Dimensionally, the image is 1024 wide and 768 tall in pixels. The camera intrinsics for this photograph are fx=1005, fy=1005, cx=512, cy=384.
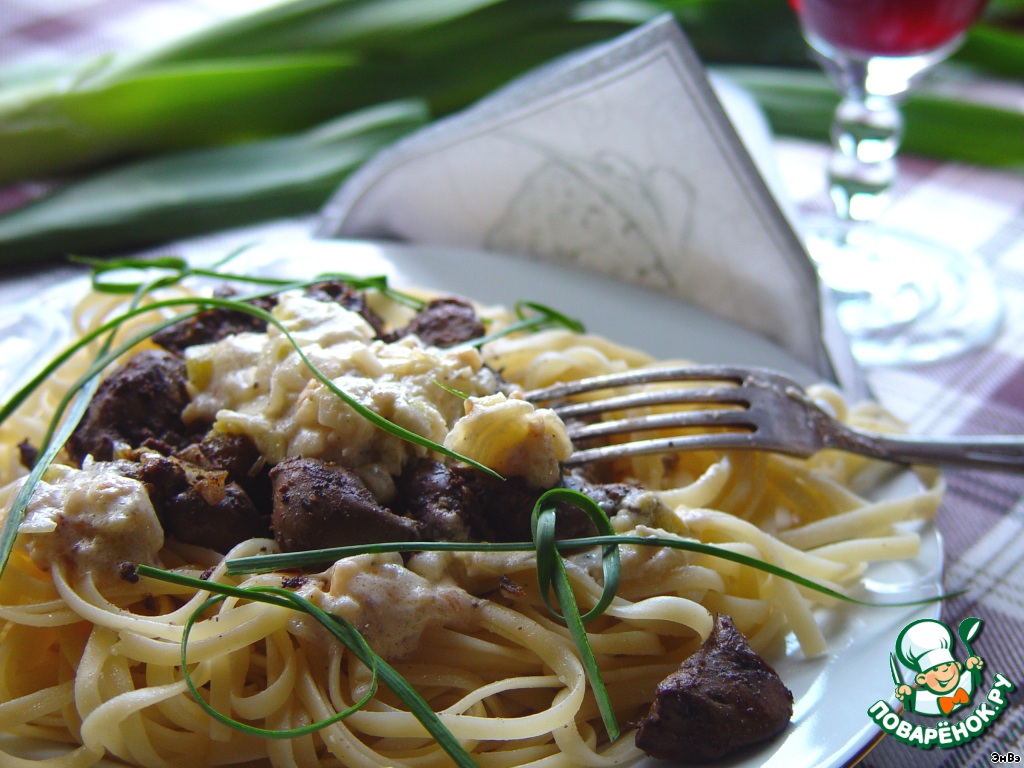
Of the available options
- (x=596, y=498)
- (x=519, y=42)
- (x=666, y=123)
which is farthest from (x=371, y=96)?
(x=596, y=498)

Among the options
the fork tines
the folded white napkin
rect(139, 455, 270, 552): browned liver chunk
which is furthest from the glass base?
rect(139, 455, 270, 552): browned liver chunk

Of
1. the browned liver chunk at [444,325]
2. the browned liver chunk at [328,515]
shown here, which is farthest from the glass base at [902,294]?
the browned liver chunk at [328,515]

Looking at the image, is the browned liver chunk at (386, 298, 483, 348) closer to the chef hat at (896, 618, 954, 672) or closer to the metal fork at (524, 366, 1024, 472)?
the metal fork at (524, 366, 1024, 472)

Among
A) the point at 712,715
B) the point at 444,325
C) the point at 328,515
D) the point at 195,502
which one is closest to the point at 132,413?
the point at 195,502

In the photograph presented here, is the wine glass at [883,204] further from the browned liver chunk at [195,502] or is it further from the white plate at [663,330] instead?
the browned liver chunk at [195,502]

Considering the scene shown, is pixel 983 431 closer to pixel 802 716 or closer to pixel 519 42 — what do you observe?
pixel 802 716

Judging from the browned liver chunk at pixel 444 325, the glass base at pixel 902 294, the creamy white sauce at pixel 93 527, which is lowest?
the glass base at pixel 902 294
